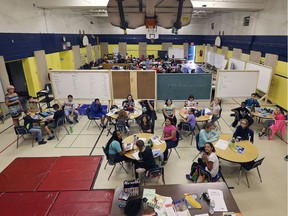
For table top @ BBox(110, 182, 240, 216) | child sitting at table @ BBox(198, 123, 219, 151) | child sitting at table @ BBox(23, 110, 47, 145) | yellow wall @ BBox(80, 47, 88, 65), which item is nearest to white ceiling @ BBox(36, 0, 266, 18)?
yellow wall @ BBox(80, 47, 88, 65)

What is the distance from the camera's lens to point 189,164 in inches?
225

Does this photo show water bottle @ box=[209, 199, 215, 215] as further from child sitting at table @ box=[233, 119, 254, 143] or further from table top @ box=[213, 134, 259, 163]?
child sitting at table @ box=[233, 119, 254, 143]

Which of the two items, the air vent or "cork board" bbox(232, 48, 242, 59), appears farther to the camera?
"cork board" bbox(232, 48, 242, 59)

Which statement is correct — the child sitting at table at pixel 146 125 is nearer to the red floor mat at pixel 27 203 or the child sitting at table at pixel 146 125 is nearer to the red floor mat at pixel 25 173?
the red floor mat at pixel 25 173

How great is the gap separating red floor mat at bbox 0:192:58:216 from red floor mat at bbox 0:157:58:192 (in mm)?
243

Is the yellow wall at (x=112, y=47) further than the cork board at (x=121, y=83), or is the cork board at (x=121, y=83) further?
the yellow wall at (x=112, y=47)

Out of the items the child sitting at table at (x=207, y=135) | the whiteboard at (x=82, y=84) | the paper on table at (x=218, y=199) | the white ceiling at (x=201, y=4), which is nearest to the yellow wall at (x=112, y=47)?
the white ceiling at (x=201, y=4)

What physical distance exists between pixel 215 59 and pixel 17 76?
15510 mm

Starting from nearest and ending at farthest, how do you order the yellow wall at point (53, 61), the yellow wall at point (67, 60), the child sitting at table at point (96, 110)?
the child sitting at table at point (96, 110)
the yellow wall at point (53, 61)
the yellow wall at point (67, 60)

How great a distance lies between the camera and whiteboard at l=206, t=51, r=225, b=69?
16.3 m

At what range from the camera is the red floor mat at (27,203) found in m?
4.13

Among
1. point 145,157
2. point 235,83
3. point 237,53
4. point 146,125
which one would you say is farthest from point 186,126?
point 237,53

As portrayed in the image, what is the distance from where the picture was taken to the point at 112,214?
311cm

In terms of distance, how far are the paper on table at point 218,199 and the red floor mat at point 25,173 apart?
4141 mm
